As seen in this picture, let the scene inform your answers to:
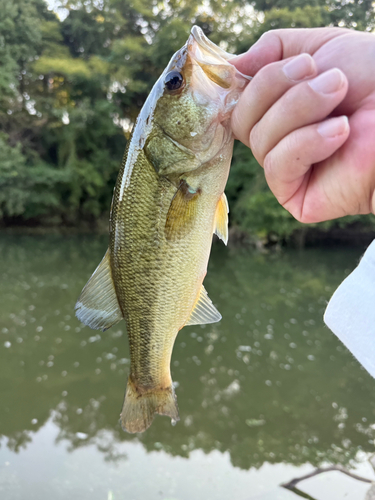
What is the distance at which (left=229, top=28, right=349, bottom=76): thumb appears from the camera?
104cm

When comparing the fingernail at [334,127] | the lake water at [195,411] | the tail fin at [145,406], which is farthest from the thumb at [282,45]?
the lake water at [195,411]

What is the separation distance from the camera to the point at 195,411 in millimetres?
5078

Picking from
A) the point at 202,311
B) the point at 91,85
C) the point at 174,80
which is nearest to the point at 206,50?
the point at 174,80

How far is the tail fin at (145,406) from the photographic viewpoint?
1630 millimetres

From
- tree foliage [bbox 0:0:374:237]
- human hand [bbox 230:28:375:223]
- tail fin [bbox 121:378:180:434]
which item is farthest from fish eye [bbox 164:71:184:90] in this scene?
tree foliage [bbox 0:0:374:237]

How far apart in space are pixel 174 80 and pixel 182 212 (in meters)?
0.46

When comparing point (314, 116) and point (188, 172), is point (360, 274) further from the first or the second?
point (188, 172)

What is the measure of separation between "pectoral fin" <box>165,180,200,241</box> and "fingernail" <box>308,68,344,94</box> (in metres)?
0.61

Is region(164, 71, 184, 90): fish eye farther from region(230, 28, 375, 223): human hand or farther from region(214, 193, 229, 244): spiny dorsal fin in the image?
region(214, 193, 229, 244): spiny dorsal fin

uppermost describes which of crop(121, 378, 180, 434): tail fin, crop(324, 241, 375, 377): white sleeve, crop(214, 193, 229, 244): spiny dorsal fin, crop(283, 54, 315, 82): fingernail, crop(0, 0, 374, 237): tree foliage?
crop(283, 54, 315, 82): fingernail

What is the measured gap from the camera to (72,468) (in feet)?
12.8

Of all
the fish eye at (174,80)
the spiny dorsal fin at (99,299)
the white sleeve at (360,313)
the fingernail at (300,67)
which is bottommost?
the spiny dorsal fin at (99,299)

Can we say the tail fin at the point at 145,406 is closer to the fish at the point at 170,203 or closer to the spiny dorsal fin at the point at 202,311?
the fish at the point at 170,203

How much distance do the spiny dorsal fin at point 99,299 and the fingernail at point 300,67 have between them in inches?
36.6
